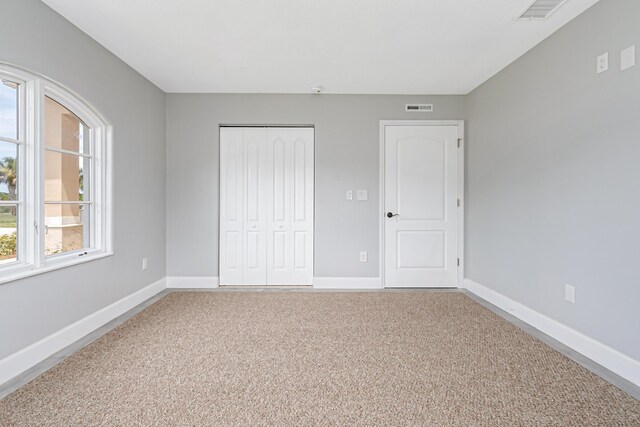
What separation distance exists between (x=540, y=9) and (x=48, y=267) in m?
4.06

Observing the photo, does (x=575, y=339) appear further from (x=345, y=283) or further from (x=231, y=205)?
(x=231, y=205)

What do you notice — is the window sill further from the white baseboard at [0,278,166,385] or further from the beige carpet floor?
the beige carpet floor

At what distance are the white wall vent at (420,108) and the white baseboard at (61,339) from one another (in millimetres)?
3916

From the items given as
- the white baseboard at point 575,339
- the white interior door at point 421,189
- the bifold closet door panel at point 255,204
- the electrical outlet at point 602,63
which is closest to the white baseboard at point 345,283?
the white interior door at point 421,189

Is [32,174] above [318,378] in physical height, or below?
above

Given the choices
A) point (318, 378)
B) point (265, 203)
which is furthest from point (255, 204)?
point (318, 378)

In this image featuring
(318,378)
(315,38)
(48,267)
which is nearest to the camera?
(318,378)

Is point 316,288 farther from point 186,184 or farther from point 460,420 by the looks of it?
point 460,420

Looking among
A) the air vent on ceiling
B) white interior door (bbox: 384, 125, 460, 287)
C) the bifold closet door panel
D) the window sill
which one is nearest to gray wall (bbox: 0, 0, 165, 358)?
the window sill

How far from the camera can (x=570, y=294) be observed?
2592 millimetres

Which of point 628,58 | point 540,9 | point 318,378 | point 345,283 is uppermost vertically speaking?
point 540,9

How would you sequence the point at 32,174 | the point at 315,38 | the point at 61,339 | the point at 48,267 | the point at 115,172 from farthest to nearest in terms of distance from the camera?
the point at 115,172 → the point at 315,38 → the point at 61,339 → the point at 48,267 → the point at 32,174

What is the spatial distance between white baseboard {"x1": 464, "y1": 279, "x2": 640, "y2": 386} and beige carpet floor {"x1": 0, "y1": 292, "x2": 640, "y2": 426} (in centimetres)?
19

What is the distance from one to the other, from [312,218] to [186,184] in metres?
1.69
